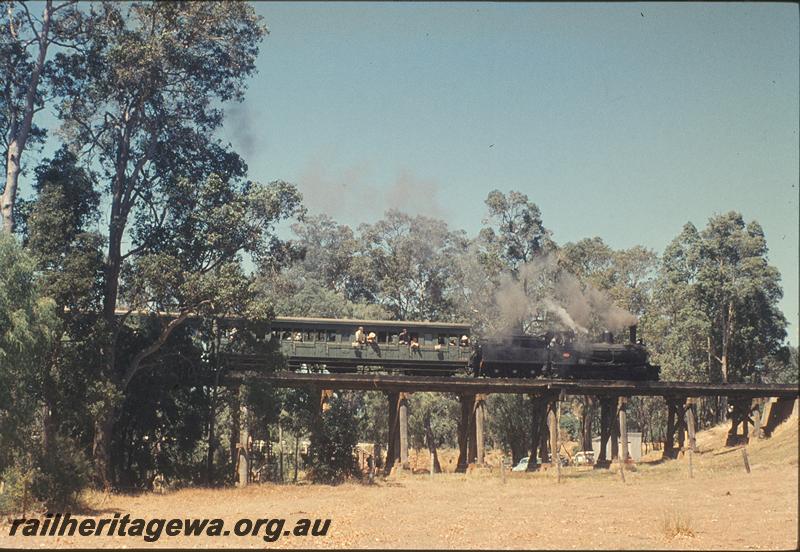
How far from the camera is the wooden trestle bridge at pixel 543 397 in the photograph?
113ft

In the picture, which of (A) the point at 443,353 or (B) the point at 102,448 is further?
(A) the point at 443,353

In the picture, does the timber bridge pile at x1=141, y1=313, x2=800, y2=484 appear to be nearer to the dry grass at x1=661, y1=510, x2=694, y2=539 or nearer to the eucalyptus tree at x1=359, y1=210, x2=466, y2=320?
the dry grass at x1=661, y1=510, x2=694, y2=539

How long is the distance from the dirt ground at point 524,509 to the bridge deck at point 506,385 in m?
3.99

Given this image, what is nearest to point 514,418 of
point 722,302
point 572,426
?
point 722,302

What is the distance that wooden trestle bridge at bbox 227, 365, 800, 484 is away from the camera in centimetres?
3444

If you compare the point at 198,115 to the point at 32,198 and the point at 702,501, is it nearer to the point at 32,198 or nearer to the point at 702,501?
the point at 32,198

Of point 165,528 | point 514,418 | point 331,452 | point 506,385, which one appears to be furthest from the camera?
point 514,418

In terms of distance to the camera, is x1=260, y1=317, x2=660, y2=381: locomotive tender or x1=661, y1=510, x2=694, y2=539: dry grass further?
x1=260, y1=317, x2=660, y2=381: locomotive tender

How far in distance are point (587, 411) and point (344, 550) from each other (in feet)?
122

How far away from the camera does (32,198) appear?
3102 centimetres

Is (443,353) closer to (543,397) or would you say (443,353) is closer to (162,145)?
(543,397)

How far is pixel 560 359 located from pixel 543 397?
6.88 ft

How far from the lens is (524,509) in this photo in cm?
2239

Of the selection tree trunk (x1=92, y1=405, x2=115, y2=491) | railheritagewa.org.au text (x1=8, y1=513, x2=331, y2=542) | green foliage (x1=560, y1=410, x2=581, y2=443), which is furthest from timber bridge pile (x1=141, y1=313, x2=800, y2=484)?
green foliage (x1=560, y1=410, x2=581, y2=443)
